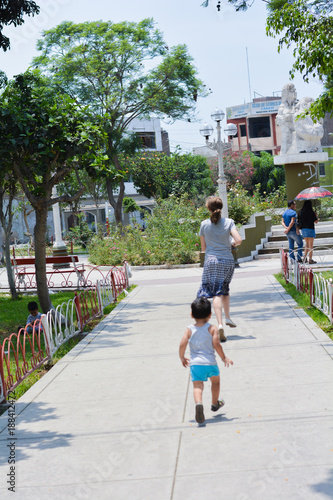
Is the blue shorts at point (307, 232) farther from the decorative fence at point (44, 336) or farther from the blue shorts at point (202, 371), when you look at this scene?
the blue shorts at point (202, 371)

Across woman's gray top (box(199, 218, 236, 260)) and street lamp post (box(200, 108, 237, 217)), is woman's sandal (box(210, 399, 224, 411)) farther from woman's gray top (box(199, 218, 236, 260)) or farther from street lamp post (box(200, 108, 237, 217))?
street lamp post (box(200, 108, 237, 217))

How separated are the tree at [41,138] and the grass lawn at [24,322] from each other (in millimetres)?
815

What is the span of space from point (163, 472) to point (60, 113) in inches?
314

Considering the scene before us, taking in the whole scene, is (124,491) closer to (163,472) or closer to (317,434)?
(163,472)

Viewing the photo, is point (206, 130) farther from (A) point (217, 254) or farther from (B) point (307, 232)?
(A) point (217, 254)

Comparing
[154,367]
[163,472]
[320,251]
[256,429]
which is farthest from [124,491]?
[320,251]

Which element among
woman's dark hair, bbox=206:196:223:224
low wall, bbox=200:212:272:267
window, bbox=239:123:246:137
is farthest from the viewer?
window, bbox=239:123:246:137

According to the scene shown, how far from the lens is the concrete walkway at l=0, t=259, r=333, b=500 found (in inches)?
163

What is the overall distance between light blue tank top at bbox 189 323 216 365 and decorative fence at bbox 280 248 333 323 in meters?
3.17

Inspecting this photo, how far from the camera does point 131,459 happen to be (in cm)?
→ 463

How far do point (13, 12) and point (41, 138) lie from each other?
2425 millimetres

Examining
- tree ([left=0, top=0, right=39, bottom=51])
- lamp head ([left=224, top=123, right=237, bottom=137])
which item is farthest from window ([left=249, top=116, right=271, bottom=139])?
tree ([left=0, top=0, right=39, bottom=51])

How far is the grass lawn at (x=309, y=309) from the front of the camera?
8602mm

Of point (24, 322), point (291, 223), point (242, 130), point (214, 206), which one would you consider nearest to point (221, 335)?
point (214, 206)
